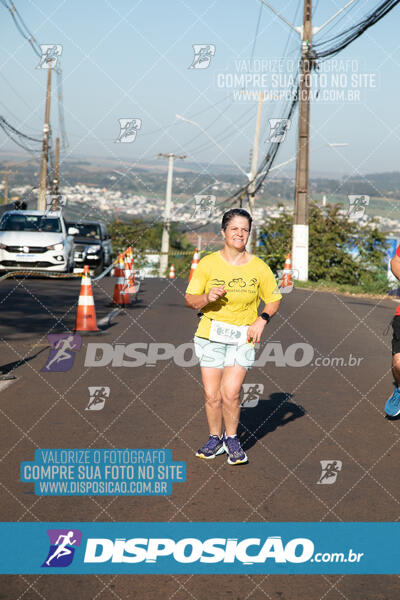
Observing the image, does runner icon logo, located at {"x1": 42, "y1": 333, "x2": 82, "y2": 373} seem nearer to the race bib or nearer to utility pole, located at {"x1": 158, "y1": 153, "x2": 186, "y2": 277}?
the race bib

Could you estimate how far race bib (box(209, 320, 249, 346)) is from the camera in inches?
231

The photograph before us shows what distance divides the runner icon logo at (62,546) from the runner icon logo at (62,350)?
5.34 metres

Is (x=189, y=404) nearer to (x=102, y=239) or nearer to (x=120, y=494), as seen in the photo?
(x=120, y=494)

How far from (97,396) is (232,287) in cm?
293

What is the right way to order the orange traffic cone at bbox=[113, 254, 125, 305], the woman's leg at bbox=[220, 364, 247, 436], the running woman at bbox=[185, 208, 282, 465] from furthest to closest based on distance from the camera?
the orange traffic cone at bbox=[113, 254, 125, 305], the woman's leg at bbox=[220, 364, 247, 436], the running woman at bbox=[185, 208, 282, 465]

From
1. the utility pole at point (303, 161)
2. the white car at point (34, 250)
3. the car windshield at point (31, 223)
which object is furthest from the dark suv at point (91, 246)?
the utility pole at point (303, 161)

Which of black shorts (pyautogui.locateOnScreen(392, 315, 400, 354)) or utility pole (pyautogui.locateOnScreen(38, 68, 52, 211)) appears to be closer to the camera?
black shorts (pyautogui.locateOnScreen(392, 315, 400, 354))

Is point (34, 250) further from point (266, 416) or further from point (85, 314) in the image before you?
point (266, 416)
